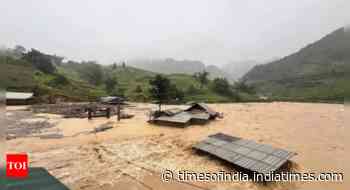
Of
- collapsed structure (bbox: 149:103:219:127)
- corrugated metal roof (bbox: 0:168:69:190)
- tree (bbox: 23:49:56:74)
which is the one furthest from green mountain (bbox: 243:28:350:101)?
tree (bbox: 23:49:56:74)

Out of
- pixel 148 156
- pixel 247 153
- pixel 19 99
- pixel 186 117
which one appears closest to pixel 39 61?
pixel 19 99

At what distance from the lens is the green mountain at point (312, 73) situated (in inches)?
2636

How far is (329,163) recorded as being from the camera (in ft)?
Result: 31.9

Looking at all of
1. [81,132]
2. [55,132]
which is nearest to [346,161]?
[81,132]

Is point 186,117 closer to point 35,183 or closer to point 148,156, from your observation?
point 148,156

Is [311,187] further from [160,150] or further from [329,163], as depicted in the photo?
[160,150]

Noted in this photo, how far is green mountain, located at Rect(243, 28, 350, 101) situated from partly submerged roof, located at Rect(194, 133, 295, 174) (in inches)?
2231

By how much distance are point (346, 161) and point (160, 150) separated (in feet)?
34.4

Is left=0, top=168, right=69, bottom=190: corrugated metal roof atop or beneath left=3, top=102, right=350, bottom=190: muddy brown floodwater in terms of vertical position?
atop

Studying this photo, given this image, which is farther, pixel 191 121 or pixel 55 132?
Result: pixel 191 121

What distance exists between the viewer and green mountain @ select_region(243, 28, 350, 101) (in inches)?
2636

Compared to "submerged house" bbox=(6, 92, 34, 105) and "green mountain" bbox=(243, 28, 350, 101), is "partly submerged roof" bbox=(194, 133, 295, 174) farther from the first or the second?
"green mountain" bbox=(243, 28, 350, 101)

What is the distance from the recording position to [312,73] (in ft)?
294

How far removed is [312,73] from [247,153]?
→ 104 metres
